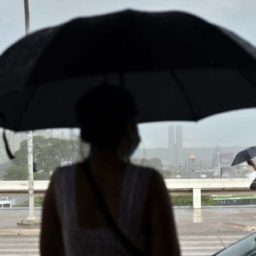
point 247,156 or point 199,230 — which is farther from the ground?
point 247,156

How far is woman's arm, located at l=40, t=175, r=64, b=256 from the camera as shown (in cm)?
205

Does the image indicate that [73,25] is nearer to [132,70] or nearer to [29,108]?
[132,70]

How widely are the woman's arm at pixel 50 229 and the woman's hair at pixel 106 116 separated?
0.20 m

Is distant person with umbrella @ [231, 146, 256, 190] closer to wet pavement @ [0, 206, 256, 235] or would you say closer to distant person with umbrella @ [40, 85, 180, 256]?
distant person with umbrella @ [40, 85, 180, 256]

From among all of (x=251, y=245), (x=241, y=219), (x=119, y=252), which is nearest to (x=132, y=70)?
(x=119, y=252)

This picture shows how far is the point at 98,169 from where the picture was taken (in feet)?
6.52

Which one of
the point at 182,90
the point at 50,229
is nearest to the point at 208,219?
the point at 182,90

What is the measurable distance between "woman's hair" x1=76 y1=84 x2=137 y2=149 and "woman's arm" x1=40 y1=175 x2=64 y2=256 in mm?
198

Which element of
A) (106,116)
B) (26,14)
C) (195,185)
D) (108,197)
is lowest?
(195,185)

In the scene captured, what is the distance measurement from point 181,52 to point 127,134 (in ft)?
1.08

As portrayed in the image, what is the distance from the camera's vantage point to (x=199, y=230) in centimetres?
1736

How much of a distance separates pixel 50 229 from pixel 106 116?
395 mm

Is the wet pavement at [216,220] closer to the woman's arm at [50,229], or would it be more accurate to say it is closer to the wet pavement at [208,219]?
the wet pavement at [208,219]

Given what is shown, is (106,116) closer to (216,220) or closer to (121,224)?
(121,224)
